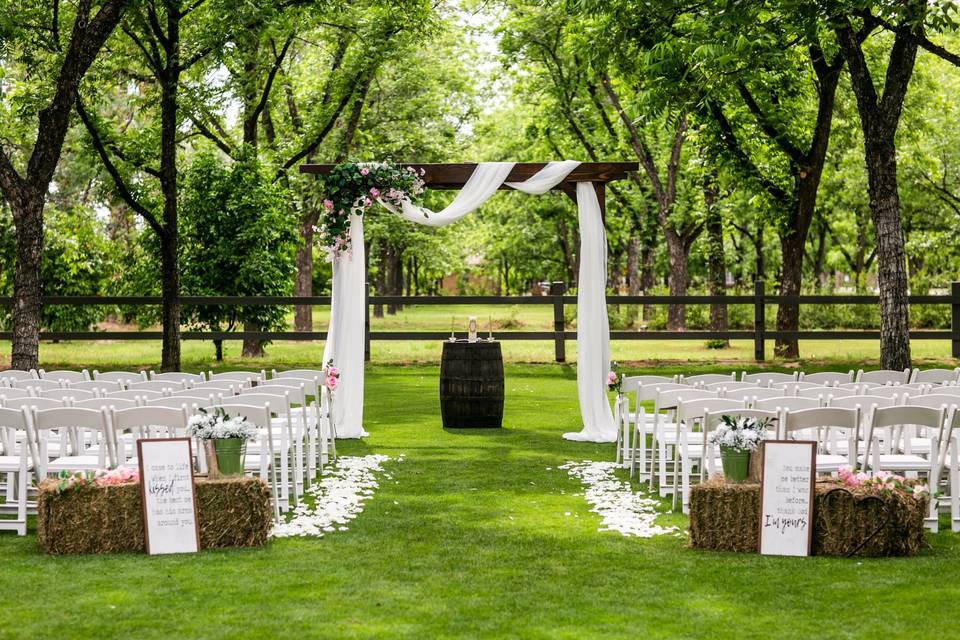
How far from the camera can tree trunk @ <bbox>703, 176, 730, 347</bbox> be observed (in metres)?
27.1

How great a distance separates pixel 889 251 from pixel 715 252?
15.3 metres

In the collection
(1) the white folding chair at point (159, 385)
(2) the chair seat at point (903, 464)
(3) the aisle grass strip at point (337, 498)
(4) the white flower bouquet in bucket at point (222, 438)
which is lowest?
(3) the aisle grass strip at point (337, 498)

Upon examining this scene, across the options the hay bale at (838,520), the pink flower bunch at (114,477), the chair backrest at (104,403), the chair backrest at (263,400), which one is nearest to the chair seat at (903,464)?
the hay bale at (838,520)

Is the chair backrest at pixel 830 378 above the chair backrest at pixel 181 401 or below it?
below

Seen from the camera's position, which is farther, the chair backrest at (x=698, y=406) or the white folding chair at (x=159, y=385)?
the white folding chair at (x=159, y=385)

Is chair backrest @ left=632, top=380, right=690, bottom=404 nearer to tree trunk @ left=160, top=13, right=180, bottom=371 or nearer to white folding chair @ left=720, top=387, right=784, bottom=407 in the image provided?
white folding chair @ left=720, top=387, right=784, bottom=407

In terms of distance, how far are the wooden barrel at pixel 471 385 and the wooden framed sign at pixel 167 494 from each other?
20.8ft

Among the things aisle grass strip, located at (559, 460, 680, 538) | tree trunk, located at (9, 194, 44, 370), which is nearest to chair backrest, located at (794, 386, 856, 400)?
aisle grass strip, located at (559, 460, 680, 538)

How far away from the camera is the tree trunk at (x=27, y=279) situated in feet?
43.9

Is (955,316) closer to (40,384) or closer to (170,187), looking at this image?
(170,187)

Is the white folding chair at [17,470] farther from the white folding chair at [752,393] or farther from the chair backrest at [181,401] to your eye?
the white folding chair at [752,393]

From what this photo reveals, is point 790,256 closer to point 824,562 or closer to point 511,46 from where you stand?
point 511,46

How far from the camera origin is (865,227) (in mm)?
39156

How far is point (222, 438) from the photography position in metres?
7.07
